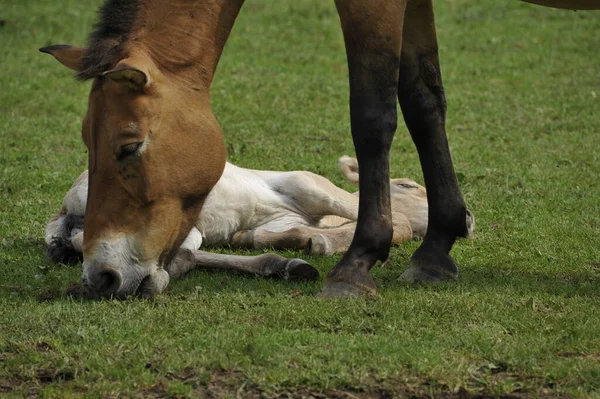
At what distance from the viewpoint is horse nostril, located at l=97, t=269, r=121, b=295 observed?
17.1 feet

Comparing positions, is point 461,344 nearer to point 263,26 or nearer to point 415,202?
point 415,202

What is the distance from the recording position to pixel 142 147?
17.3 ft

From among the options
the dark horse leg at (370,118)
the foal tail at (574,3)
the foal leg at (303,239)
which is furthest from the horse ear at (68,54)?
the foal tail at (574,3)

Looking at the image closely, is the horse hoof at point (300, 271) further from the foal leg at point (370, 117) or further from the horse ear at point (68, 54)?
the horse ear at point (68, 54)

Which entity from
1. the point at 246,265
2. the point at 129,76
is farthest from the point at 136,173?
the point at 246,265

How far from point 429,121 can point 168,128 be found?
1698mm

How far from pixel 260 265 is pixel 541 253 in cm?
195

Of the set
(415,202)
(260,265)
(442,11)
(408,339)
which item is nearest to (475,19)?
(442,11)

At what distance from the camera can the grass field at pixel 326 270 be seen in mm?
4234

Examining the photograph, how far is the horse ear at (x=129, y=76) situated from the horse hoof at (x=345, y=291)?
4.82ft

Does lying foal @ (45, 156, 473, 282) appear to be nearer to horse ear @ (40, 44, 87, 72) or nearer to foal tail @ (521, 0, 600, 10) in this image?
horse ear @ (40, 44, 87, 72)

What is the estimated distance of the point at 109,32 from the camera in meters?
5.47

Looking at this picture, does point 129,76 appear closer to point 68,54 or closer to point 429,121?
point 68,54

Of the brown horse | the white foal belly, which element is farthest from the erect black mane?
the white foal belly
